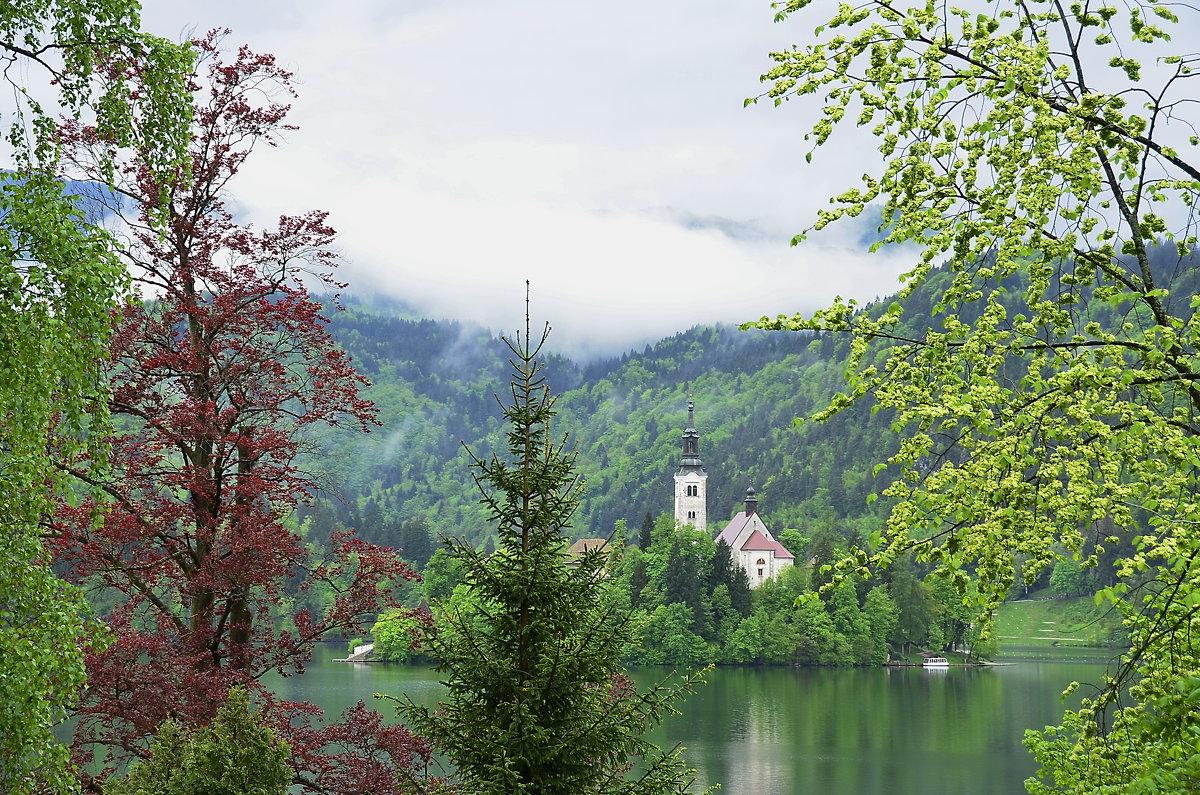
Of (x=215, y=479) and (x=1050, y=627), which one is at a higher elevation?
(x=215, y=479)

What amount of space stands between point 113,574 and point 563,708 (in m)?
5.75

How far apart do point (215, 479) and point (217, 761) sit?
336 cm

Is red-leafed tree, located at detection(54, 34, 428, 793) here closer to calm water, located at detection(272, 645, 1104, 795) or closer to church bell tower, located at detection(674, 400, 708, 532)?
calm water, located at detection(272, 645, 1104, 795)

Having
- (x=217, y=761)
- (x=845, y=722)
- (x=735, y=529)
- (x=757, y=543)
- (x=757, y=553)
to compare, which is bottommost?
(x=845, y=722)

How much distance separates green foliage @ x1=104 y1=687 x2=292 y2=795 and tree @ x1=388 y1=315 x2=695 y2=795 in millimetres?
1651

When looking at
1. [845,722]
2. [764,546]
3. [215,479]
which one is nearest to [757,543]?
[764,546]

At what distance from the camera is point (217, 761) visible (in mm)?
9617

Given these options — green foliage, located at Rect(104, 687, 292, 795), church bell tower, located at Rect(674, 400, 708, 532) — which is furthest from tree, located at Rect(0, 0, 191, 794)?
church bell tower, located at Rect(674, 400, 708, 532)

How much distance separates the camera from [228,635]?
1241 cm

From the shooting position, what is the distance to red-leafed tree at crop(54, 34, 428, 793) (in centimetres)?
1109

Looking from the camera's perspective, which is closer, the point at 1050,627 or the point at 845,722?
the point at 845,722

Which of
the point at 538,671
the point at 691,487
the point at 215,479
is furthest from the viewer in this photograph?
the point at 691,487

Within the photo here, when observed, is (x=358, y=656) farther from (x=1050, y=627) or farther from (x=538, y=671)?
(x=538, y=671)

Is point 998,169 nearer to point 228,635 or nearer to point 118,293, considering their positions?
point 118,293
